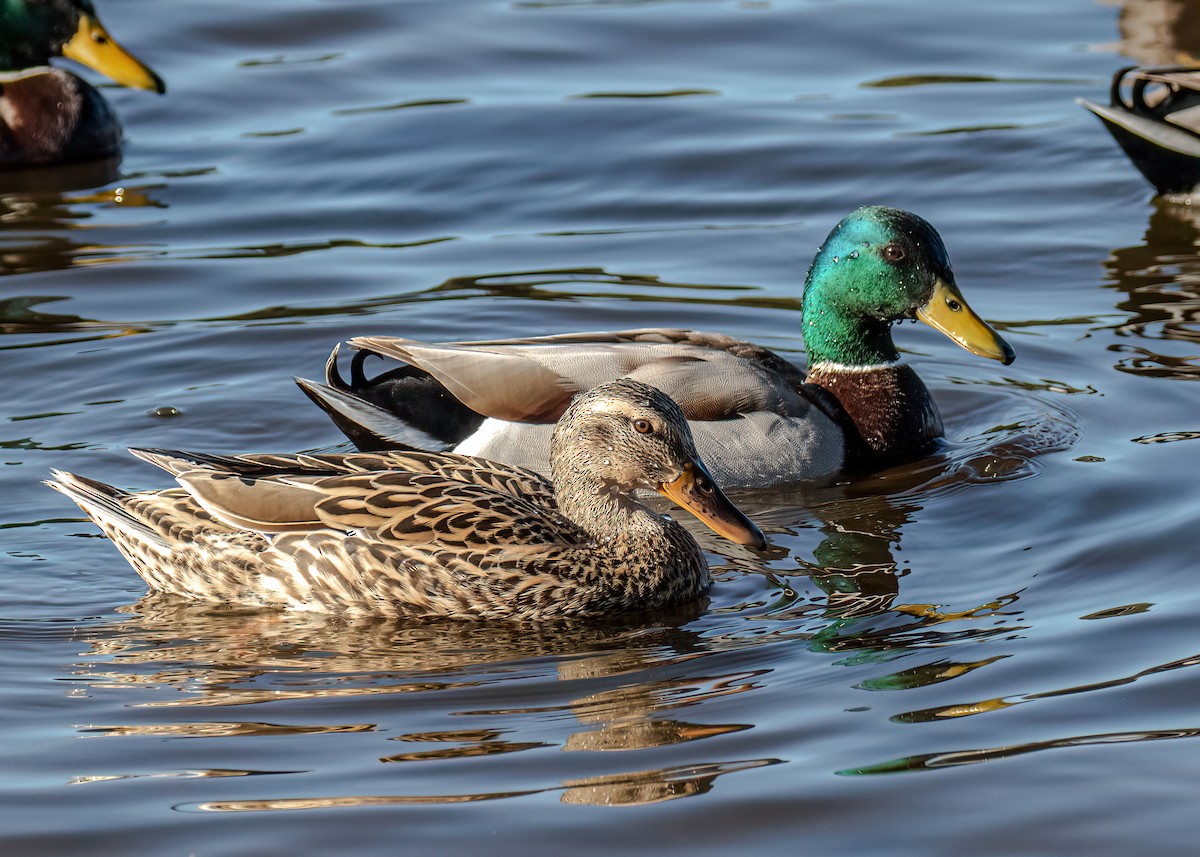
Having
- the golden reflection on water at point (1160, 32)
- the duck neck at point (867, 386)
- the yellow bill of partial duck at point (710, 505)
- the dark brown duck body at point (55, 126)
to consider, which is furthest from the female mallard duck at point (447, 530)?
the golden reflection on water at point (1160, 32)

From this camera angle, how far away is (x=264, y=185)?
11.8m

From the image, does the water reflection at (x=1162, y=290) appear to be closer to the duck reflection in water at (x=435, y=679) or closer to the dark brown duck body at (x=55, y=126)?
the duck reflection in water at (x=435, y=679)

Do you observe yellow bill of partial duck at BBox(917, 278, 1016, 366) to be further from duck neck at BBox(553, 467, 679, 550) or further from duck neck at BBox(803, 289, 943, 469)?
duck neck at BBox(553, 467, 679, 550)

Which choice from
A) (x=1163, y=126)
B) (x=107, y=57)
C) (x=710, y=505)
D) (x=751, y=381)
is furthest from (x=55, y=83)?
(x=710, y=505)

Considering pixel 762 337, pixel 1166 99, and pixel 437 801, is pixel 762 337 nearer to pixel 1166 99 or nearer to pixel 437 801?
pixel 1166 99

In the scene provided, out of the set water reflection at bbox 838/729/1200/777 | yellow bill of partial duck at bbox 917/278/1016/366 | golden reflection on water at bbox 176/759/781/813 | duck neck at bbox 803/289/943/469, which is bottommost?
water reflection at bbox 838/729/1200/777

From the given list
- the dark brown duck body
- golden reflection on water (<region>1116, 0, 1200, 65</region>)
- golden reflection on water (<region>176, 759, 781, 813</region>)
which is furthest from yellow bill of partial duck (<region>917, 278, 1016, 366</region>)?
the dark brown duck body

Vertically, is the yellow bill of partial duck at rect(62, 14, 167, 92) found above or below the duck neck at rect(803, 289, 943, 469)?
above

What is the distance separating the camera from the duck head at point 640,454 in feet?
21.0

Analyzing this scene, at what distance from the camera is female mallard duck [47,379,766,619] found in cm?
637

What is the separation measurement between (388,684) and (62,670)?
0.98 metres

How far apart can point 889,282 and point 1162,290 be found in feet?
8.01

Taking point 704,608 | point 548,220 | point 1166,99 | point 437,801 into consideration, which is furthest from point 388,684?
point 1166,99

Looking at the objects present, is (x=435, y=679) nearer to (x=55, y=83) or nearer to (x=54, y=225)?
(x=54, y=225)
